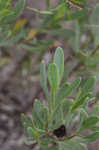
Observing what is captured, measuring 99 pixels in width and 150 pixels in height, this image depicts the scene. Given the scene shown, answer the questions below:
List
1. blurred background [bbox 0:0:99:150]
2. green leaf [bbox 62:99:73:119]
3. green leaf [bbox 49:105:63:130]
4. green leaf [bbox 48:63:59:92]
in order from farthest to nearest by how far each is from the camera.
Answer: blurred background [bbox 0:0:99:150] → green leaf [bbox 62:99:73:119] → green leaf [bbox 49:105:63:130] → green leaf [bbox 48:63:59:92]

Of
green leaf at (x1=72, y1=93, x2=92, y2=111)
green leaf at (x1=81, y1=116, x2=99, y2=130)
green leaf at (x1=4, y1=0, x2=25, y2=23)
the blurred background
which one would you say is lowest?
the blurred background

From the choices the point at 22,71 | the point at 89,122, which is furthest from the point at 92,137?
the point at 22,71

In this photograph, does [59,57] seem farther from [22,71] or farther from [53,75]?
[22,71]

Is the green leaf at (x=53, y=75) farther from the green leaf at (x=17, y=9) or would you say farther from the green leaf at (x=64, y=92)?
the green leaf at (x=17, y=9)

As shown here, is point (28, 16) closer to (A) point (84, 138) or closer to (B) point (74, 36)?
(B) point (74, 36)

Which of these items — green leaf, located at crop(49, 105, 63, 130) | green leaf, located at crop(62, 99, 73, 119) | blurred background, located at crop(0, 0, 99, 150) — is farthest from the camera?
blurred background, located at crop(0, 0, 99, 150)

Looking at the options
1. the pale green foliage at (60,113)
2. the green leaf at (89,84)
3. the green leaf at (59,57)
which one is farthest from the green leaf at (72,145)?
the green leaf at (59,57)

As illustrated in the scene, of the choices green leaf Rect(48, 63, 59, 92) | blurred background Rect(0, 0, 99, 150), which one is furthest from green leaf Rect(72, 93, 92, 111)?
blurred background Rect(0, 0, 99, 150)

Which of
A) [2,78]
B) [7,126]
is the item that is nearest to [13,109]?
[7,126]

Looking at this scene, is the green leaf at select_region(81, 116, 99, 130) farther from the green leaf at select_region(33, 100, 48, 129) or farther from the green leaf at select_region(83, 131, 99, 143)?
the green leaf at select_region(33, 100, 48, 129)
